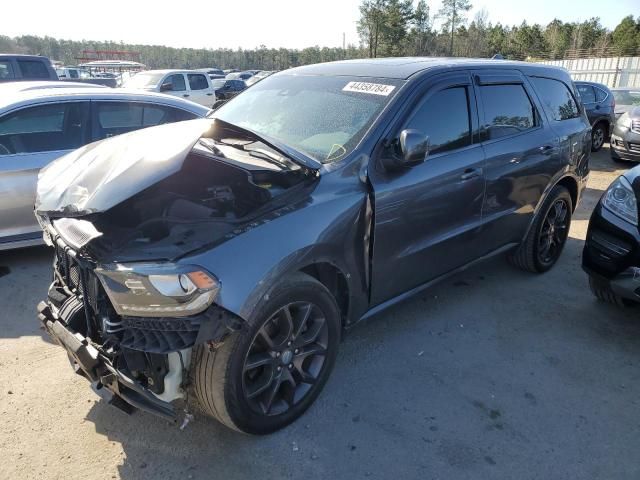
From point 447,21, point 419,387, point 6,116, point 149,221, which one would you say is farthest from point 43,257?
point 447,21

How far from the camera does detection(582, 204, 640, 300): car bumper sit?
11.1 feet

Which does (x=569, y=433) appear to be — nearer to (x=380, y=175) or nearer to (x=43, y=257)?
(x=380, y=175)

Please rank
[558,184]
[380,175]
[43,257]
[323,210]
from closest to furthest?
[323,210] → [380,175] → [558,184] → [43,257]

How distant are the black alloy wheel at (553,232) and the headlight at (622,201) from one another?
2.34 ft

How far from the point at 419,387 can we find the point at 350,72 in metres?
2.13

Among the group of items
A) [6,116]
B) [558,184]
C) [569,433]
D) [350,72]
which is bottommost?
[569,433]

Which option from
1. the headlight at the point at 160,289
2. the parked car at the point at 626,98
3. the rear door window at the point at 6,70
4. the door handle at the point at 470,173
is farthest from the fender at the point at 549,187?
the rear door window at the point at 6,70

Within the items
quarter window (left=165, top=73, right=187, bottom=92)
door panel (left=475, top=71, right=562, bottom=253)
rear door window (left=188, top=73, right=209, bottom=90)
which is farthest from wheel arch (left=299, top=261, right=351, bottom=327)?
rear door window (left=188, top=73, right=209, bottom=90)

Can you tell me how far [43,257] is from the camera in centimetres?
492

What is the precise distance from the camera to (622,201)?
3.65m

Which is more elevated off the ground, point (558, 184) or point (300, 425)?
point (558, 184)

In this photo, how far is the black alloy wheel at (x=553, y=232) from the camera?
15.1ft

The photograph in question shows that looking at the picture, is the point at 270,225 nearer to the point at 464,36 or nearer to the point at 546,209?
the point at 546,209

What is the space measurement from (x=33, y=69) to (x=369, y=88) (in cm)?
1047
